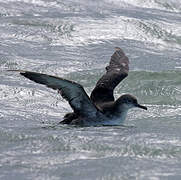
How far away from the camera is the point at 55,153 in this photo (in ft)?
27.7

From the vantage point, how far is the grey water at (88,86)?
315 inches

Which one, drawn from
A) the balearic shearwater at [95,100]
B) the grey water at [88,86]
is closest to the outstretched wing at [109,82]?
the balearic shearwater at [95,100]

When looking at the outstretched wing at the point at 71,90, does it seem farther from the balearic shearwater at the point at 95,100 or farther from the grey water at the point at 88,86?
the grey water at the point at 88,86

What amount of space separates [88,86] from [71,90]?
3399 millimetres

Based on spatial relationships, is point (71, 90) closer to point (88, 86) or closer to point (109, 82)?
point (109, 82)

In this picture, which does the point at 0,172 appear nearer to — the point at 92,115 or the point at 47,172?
the point at 47,172

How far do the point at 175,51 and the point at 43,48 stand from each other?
312 centimetres

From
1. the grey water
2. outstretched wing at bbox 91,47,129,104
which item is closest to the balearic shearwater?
outstretched wing at bbox 91,47,129,104

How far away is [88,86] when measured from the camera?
43.5 feet

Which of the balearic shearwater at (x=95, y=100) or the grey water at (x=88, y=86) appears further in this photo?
the balearic shearwater at (x=95, y=100)

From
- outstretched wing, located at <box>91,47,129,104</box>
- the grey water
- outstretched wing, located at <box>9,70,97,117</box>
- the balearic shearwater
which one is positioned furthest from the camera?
outstretched wing, located at <box>91,47,129,104</box>

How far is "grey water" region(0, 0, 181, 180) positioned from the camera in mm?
8000

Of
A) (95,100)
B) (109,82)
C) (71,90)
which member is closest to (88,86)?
(109,82)

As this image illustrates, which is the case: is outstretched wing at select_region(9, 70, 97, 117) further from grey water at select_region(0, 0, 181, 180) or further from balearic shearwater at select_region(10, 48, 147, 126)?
grey water at select_region(0, 0, 181, 180)
